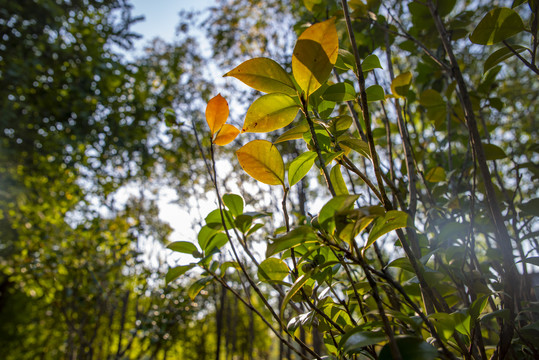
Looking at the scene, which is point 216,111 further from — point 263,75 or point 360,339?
point 360,339

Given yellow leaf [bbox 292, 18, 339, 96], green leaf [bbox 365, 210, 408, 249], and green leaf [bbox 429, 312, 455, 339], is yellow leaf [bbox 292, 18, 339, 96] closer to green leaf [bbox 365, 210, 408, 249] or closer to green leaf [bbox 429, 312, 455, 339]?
green leaf [bbox 365, 210, 408, 249]

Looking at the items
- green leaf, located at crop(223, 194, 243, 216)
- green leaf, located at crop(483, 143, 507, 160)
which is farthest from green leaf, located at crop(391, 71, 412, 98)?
green leaf, located at crop(223, 194, 243, 216)

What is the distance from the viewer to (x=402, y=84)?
794mm

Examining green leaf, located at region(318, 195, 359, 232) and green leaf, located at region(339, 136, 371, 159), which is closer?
green leaf, located at region(318, 195, 359, 232)

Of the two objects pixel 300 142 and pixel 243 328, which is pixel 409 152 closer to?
pixel 300 142

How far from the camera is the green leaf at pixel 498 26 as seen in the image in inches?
23.4

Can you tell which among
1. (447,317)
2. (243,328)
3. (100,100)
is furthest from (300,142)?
(243,328)

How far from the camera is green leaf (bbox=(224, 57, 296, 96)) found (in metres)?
0.48

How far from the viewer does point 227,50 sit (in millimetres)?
3855

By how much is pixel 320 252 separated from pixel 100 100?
12.3 ft

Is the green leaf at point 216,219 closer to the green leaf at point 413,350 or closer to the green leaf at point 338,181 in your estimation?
the green leaf at point 338,181

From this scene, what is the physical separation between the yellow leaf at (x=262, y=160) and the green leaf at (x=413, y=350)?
30 cm

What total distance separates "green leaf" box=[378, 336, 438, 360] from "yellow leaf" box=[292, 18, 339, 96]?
0.37 meters

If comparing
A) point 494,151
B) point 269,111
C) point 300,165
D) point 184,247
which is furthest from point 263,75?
point 494,151
